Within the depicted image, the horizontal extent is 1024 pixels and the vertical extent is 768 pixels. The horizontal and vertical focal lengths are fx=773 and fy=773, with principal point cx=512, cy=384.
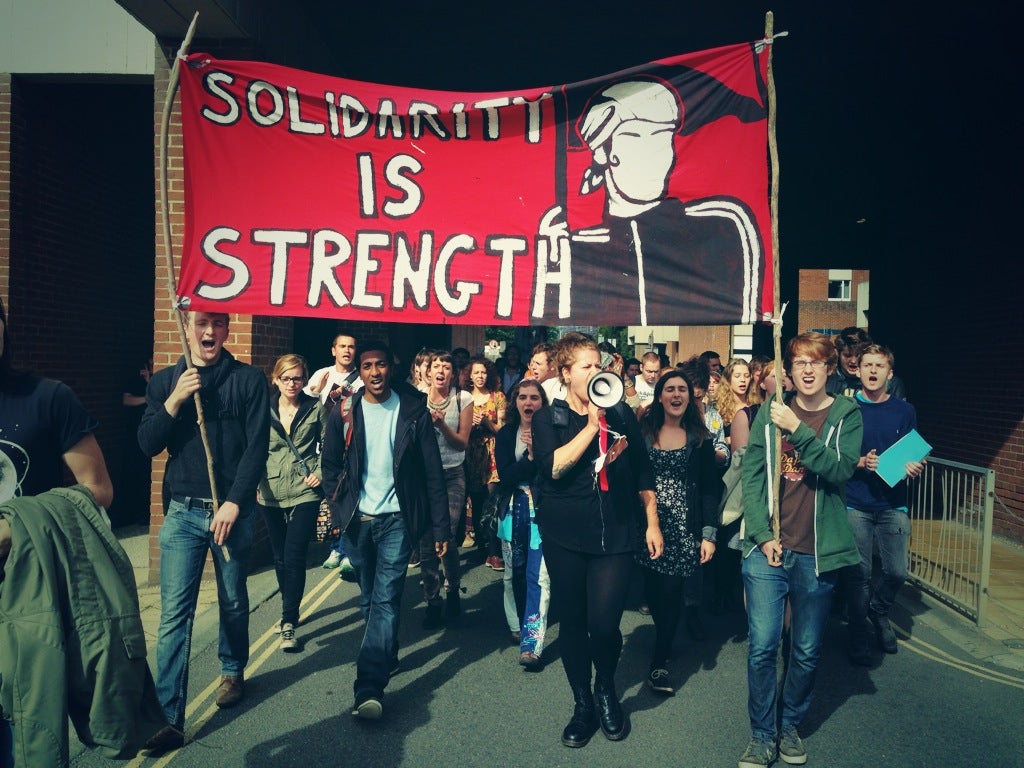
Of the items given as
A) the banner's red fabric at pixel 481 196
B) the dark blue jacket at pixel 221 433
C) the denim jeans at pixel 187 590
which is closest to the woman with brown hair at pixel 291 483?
the denim jeans at pixel 187 590

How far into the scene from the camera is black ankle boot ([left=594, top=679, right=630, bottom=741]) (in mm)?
3834

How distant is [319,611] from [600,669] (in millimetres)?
2815

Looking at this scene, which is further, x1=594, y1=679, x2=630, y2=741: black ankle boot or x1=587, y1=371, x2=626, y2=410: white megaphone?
x1=594, y1=679, x2=630, y2=741: black ankle boot

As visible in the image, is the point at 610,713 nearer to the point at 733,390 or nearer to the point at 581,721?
the point at 581,721

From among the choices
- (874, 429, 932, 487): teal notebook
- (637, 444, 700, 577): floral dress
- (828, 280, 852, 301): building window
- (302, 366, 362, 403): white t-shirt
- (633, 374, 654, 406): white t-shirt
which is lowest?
(637, 444, 700, 577): floral dress

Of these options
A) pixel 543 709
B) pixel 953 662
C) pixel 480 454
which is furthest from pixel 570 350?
pixel 953 662

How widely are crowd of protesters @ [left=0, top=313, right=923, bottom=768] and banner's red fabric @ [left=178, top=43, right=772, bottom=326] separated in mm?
382

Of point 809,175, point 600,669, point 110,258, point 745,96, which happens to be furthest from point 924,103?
point 110,258

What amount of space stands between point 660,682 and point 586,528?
1.33 meters

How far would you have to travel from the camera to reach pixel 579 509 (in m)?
3.74

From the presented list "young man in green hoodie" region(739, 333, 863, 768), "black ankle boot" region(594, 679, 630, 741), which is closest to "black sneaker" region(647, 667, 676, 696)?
"black ankle boot" region(594, 679, 630, 741)

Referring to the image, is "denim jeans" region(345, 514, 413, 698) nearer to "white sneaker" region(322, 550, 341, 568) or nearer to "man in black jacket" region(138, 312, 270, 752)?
Answer: "man in black jacket" region(138, 312, 270, 752)

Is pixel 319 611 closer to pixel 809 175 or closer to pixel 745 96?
pixel 745 96

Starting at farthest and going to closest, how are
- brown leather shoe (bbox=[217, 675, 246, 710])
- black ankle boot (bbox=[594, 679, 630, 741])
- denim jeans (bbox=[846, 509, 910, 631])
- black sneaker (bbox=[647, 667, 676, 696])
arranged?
denim jeans (bbox=[846, 509, 910, 631])
black sneaker (bbox=[647, 667, 676, 696])
brown leather shoe (bbox=[217, 675, 246, 710])
black ankle boot (bbox=[594, 679, 630, 741])
